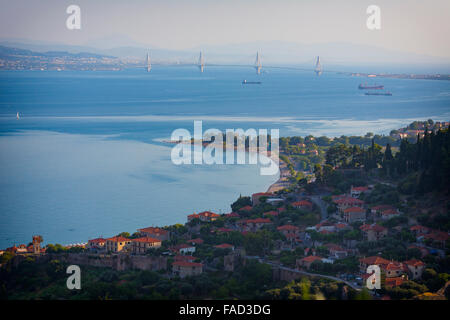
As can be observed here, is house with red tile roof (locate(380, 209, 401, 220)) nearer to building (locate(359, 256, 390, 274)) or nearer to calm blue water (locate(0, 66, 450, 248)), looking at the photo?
building (locate(359, 256, 390, 274))

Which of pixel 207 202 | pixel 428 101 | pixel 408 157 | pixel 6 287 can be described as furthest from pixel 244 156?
pixel 428 101

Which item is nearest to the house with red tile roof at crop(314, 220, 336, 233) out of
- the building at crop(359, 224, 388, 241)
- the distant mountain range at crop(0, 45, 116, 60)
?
the building at crop(359, 224, 388, 241)

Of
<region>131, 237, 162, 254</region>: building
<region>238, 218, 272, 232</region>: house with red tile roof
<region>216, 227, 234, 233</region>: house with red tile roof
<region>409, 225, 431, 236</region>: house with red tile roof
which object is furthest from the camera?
<region>238, 218, 272, 232</region>: house with red tile roof

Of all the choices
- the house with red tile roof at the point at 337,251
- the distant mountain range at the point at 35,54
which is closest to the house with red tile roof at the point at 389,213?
the house with red tile roof at the point at 337,251

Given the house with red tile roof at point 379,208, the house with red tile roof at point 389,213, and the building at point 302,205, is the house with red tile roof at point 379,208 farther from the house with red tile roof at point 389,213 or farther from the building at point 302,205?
the building at point 302,205

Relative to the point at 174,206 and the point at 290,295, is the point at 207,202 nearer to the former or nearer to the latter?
the point at 174,206

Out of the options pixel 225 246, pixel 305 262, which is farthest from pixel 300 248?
pixel 225 246

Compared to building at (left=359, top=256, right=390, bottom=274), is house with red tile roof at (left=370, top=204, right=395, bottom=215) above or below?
above
